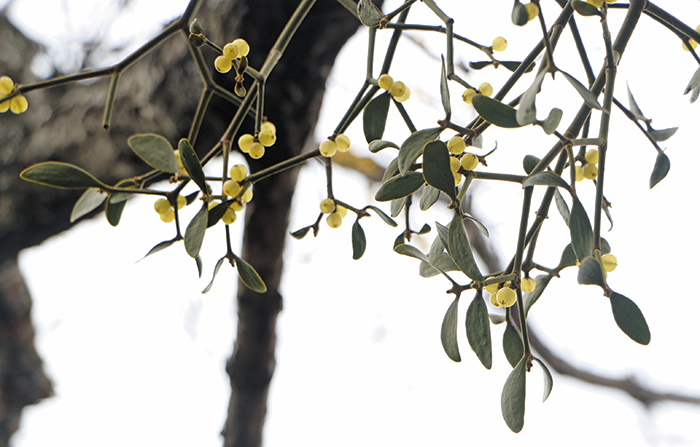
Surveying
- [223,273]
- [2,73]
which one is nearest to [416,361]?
[223,273]

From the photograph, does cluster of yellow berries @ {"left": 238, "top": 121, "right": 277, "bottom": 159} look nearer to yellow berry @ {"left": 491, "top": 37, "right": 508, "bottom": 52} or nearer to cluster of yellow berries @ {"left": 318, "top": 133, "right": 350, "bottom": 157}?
cluster of yellow berries @ {"left": 318, "top": 133, "right": 350, "bottom": 157}

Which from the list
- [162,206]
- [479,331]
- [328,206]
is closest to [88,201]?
[162,206]

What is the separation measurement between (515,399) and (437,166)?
13 cm

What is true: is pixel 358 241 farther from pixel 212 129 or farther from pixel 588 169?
pixel 212 129

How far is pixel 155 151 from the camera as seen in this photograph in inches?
10.1

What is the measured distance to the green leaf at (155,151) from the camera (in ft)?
0.81

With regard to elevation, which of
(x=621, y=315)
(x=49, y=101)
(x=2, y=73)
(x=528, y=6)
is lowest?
(x=621, y=315)

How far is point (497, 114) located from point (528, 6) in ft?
0.20

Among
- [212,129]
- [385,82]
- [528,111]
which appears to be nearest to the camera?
[528,111]

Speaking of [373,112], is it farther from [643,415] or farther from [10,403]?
[643,415]

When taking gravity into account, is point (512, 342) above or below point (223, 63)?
below

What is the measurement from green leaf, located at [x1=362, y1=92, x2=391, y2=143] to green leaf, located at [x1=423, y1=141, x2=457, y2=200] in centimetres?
10

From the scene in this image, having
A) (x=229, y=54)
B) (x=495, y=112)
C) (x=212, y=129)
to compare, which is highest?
(x=212, y=129)

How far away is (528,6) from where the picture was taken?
22 centimetres
